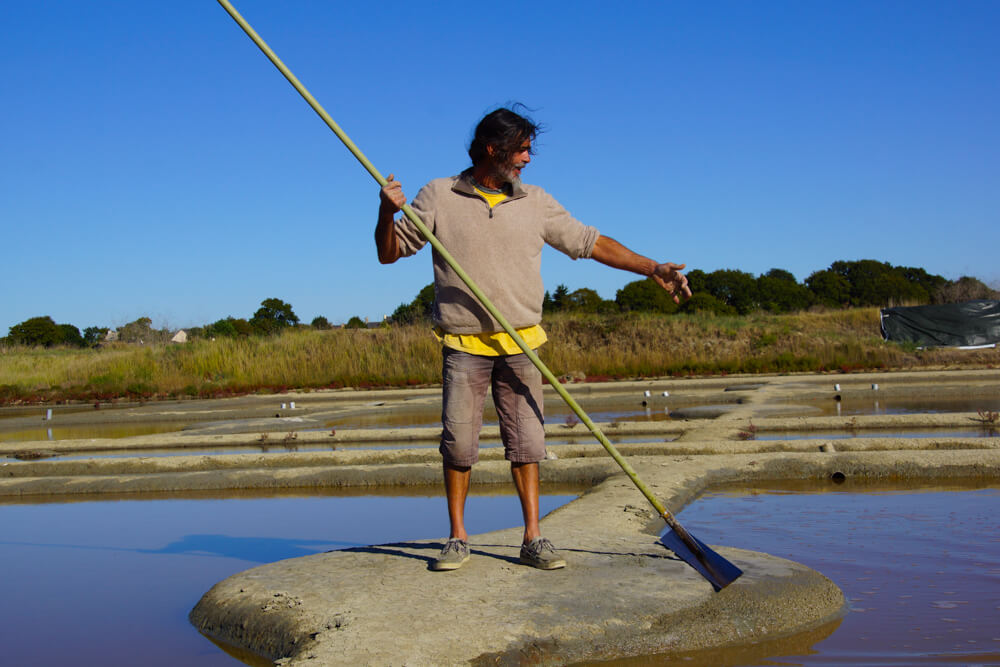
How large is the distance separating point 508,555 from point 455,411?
66cm

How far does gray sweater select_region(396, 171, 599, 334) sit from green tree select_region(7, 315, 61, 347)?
56.7 metres

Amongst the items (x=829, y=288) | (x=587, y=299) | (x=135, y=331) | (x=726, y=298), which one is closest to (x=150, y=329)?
(x=135, y=331)

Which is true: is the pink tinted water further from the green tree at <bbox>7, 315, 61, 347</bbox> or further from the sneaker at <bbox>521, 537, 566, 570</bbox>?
the green tree at <bbox>7, 315, 61, 347</bbox>

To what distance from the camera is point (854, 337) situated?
79.4ft

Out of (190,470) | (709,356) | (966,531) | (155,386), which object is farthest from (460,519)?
(709,356)

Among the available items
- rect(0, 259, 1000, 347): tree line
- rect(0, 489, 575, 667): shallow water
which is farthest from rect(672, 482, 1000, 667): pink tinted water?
rect(0, 259, 1000, 347): tree line

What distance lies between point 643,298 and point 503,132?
36.7 m

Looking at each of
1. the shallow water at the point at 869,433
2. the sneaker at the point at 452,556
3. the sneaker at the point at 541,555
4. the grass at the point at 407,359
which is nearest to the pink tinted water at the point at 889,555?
the sneaker at the point at 541,555

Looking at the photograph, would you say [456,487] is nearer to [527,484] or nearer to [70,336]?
[527,484]

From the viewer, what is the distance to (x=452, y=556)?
12.0 feet

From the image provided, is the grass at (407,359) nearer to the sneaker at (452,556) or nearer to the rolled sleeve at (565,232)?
the rolled sleeve at (565,232)

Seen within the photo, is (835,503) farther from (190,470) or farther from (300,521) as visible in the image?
(190,470)

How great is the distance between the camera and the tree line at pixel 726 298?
3772 centimetres

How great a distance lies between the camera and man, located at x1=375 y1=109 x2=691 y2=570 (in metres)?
3.78
